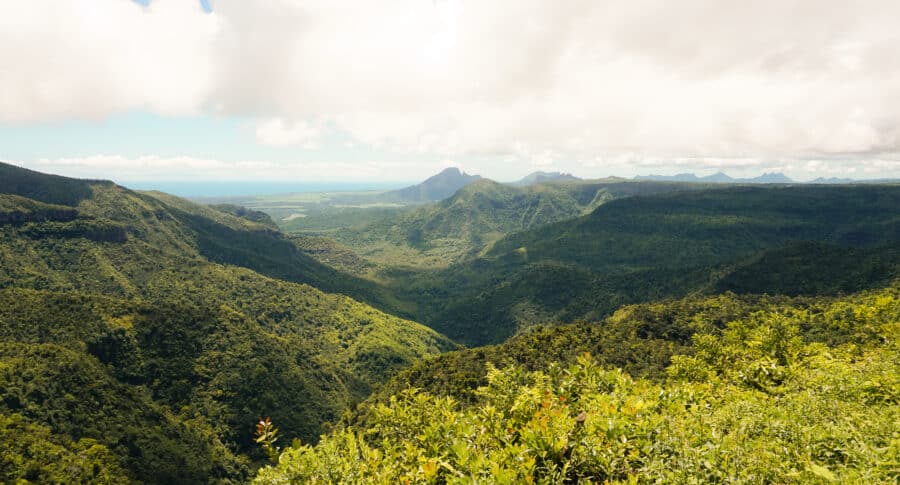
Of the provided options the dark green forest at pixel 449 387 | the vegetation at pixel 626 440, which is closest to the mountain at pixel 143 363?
the dark green forest at pixel 449 387

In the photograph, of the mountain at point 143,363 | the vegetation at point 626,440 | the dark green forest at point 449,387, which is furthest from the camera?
the mountain at point 143,363

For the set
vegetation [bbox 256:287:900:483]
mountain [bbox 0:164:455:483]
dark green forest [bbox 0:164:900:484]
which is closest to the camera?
vegetation [bbox 256:287:900:483]

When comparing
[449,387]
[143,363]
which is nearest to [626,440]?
[449,387]

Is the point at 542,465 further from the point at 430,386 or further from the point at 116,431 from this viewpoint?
the point at 116,431

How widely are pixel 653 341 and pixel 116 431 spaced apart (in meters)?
128

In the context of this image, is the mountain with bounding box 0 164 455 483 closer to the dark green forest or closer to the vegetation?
the dark green forest

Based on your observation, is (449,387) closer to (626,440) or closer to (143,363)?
(626,440)

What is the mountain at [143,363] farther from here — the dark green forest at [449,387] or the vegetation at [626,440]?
the vegetation at [626,440]

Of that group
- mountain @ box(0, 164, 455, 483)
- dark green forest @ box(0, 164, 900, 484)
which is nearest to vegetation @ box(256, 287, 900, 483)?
dark green forest @ box(0, 164, 900, 484)

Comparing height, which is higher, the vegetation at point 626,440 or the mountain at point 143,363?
the vegetation at point 626,440

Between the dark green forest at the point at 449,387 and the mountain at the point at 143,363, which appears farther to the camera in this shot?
the mountain at the point at 143,363

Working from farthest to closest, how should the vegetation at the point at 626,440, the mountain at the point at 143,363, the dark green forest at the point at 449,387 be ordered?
1. the mountain at the point at 143,363
2. the dark green forest at the point at 449,387
3. the vegetation at the point at 626,440

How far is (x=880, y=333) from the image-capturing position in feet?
199

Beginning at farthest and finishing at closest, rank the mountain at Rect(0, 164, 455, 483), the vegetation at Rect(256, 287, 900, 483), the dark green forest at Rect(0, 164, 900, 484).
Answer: the mountain at Rect(0, 164, 455, 483) → the dark green forest at Rect(0, 164, 900, 484) → the vegetation at Rect(256, 287, 900, 483)
